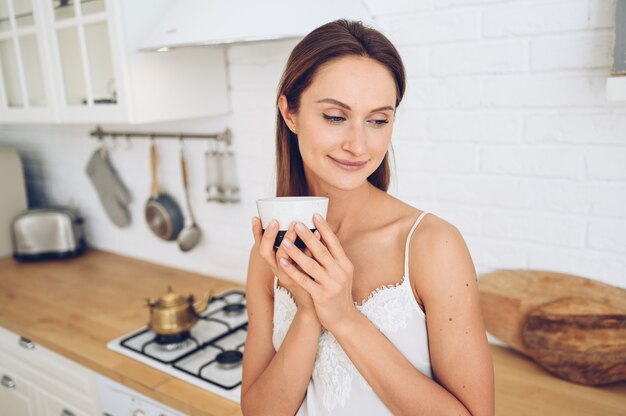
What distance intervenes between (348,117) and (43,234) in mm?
2079

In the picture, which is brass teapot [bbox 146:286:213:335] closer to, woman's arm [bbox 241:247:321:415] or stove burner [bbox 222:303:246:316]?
stove burner [bbox 222:303:246:316]

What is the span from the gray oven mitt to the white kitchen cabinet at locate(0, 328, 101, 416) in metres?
0.71

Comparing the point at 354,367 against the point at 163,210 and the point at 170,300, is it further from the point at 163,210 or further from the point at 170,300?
the point at 163,210

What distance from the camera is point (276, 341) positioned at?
1.14m

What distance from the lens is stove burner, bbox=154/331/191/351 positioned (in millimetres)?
1609

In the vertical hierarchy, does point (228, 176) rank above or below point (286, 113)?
below

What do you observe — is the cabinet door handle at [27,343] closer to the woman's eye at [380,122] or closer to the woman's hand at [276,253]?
the woman's hand at [276,253]

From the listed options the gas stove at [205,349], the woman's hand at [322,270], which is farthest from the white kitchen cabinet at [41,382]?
the woman's hand at [322,270]

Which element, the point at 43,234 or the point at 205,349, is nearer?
the point at 205,349

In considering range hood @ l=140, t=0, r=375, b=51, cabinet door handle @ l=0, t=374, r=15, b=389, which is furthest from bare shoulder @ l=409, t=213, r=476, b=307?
cabinet door handle @ l=0, t=374, r=15, b=389

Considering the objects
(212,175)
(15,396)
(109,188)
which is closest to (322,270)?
(212,175)

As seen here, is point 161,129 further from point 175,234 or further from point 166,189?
point 175,234

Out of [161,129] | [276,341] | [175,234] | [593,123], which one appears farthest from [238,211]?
[593,123]

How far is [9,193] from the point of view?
2672 millimetres
